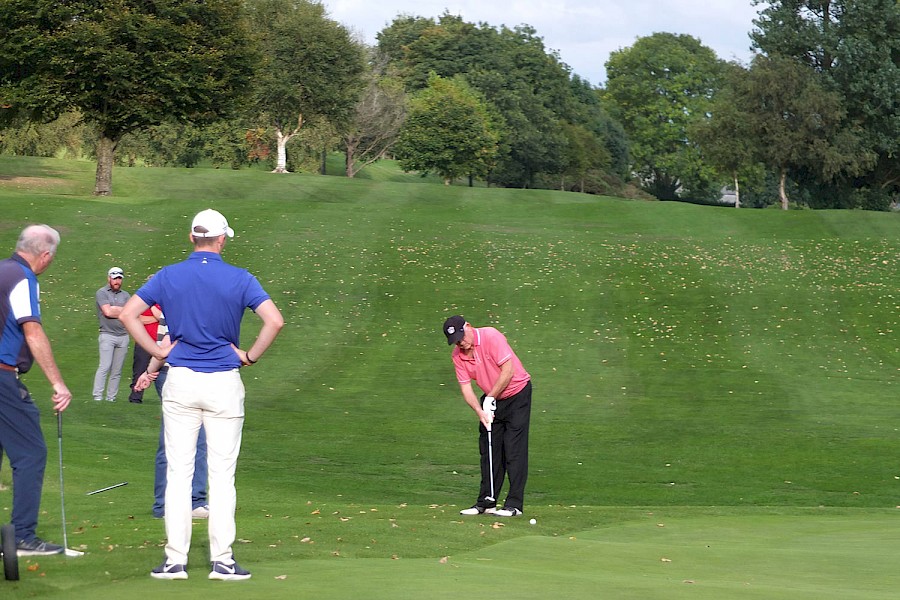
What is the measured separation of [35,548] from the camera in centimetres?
796

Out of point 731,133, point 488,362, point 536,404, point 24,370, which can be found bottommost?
point 536,404

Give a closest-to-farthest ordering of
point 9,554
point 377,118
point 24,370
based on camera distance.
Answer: point 9,554 → point 24,370 → point 377,118

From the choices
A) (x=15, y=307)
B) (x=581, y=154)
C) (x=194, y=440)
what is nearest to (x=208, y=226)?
(x=194, y=440)

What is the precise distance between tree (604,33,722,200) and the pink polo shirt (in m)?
101

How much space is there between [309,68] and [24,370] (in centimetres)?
6054

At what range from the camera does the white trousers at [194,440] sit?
7211mm

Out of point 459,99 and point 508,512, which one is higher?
point 459,99

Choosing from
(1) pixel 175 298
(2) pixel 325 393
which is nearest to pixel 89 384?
(2) pixel 325 393

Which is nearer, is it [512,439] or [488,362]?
[488,362]

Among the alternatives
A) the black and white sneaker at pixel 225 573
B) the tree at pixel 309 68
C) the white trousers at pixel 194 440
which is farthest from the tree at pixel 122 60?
the black and white sneaker at pixel 225 573

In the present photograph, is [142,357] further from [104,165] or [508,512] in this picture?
[104,165]

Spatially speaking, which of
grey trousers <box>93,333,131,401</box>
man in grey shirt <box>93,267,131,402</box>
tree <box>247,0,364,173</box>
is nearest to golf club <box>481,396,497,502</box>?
man in grey shirt <box>93,267,131,402</box>

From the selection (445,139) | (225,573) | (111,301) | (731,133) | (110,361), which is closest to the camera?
(225,573)

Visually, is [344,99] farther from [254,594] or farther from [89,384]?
[254,594]
